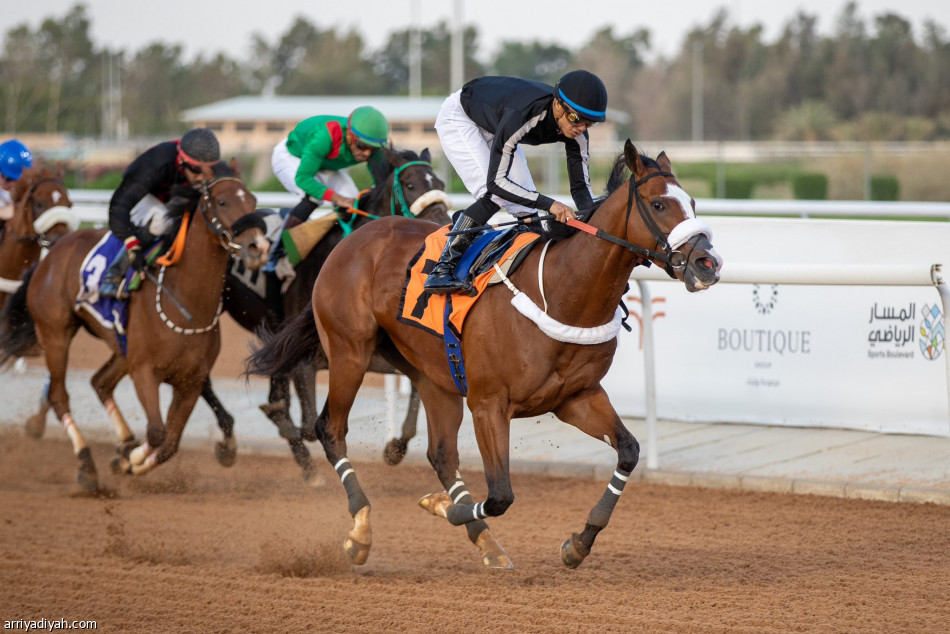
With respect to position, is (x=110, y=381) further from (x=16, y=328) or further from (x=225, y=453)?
(x=225, y=453)

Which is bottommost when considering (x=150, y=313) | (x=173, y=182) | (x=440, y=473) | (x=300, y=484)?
(x=300, y=484)

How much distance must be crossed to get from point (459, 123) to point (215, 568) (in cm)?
231

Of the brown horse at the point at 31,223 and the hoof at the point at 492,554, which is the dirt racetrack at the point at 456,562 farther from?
the brown horse at the point at 31,223

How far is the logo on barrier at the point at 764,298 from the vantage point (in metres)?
7.19

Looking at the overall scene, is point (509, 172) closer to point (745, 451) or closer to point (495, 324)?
point (495, 324)

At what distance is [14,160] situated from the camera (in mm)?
8227

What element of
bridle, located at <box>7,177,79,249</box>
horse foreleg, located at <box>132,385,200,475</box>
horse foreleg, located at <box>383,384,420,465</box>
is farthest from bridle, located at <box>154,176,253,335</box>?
bridle, located at <box>7,177,79,249</box>

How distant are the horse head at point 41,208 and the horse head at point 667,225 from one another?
16.4ft

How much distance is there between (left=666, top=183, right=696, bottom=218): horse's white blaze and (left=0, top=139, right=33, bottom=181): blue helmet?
5.68m

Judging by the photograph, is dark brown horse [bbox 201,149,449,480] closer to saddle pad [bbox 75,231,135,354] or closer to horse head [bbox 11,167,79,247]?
saddle pad [bbox 75,231,135,354]

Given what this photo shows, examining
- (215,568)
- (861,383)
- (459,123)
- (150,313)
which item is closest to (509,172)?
(459,123)

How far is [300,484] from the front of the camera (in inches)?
270

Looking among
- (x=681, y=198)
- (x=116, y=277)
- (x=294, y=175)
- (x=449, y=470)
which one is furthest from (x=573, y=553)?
(x=294, y=175)

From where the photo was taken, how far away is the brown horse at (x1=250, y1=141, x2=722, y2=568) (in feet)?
13.9
